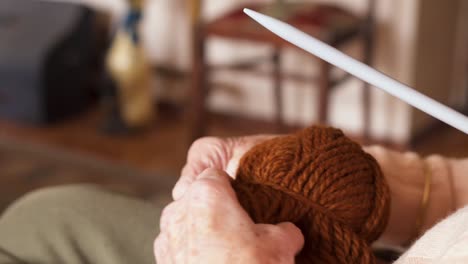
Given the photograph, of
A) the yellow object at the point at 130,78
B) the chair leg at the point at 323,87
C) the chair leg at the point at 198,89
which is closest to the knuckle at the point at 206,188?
the chair leg at the point at 323,87

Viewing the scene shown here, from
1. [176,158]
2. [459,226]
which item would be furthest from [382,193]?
[176,158]

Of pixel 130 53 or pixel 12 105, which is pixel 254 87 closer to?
pixel 130 53

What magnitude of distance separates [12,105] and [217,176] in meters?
2.53

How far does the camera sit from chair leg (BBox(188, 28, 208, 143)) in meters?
2.44

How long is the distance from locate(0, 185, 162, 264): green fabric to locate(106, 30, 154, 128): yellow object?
1.90m

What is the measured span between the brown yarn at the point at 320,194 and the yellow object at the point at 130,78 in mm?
2277

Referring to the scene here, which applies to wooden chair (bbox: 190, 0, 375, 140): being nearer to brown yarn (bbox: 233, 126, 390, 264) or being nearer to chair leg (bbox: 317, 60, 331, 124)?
chair leg (bbox: 317, 60, 331, 124)

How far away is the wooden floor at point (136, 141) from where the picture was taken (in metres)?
2.56

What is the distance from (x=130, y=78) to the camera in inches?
113

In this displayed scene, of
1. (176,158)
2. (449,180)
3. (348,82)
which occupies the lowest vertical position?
(176,158)

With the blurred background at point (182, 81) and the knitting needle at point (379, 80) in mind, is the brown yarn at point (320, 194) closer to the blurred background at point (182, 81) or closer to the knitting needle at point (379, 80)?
the knitting needle at point (379, 80)

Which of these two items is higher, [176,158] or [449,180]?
[449,180]

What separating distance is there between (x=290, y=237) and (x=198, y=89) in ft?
6.54

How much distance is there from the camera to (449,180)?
784 millimetres
